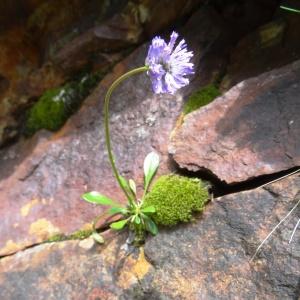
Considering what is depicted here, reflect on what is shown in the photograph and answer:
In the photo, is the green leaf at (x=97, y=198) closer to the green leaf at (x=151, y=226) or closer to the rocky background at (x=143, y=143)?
the rocky background at (x=143, y=143)

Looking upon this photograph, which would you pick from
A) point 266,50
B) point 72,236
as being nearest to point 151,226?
point 72,236

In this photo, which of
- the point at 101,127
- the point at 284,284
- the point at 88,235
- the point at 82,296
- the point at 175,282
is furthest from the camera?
the point at 101,127

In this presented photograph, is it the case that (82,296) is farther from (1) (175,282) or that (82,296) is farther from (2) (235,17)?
(2) (235,17)

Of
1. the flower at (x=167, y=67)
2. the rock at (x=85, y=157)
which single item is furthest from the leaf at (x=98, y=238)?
the flower at (x=167, y=67)

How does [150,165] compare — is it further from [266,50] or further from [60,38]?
[60,38]

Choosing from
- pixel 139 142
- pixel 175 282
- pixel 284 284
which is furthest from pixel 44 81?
pixel 284 284

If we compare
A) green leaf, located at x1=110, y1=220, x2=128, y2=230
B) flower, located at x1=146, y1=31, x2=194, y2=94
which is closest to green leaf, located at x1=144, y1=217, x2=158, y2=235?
green leaf, located at x1=110, y1=220, x2=128, y2=230

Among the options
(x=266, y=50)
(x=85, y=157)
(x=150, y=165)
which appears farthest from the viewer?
(x=85, y=157)
